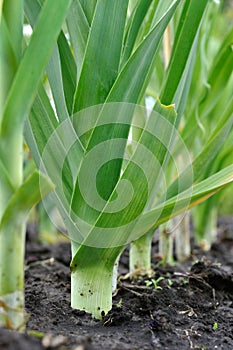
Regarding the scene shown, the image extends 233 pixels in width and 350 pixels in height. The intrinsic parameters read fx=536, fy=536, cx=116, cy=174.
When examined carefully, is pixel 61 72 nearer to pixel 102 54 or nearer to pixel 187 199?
pixel 102 54

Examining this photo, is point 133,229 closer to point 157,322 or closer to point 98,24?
point 157,322

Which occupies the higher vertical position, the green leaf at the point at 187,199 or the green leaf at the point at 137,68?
the green leaf at the point at 137,68

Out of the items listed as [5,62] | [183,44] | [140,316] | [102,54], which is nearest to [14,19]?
[5,62]

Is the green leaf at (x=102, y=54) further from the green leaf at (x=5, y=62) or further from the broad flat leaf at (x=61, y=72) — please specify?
the green leaf at (x=5, y=62)

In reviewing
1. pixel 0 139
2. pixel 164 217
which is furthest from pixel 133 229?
pixel 0 139

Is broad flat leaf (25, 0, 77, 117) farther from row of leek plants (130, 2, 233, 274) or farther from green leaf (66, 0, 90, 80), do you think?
row of leek plants (130, 2, 233, 274)

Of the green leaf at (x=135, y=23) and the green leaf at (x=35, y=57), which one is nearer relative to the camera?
the green leaf at (x=35, y=57)

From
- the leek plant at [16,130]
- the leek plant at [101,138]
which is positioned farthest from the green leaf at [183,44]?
the leek plant at [16,130]

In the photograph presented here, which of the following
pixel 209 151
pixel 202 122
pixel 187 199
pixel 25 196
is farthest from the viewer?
pixel 202 122
